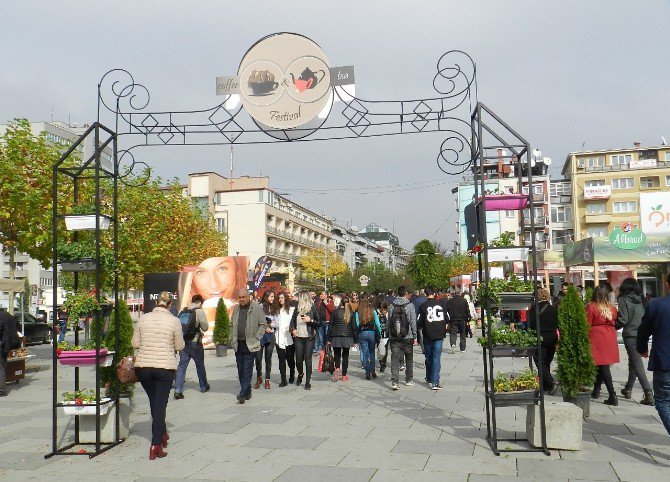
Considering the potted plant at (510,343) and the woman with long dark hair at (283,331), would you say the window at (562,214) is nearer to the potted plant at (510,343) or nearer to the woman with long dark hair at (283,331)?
the woman with long dark hair at (283,331)

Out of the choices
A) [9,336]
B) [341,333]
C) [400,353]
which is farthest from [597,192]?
[9,336]

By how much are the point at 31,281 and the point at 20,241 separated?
7624cm

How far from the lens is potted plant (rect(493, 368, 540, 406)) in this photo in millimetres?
7285

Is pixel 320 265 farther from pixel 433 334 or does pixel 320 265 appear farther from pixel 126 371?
pixel 126 371

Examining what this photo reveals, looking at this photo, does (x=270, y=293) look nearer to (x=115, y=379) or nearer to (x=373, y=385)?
(x=373, y=385)

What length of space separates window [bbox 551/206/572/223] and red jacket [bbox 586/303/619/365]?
247 feet

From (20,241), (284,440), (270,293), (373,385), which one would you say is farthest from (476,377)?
(20,241)

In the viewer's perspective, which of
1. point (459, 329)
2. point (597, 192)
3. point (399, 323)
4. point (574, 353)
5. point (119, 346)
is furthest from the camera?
point (597, 192)

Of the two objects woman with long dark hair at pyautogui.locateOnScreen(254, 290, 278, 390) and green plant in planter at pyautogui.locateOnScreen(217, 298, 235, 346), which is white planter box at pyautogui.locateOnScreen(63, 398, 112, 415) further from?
green plant in planter at pyautogui.locateOnScreen(217, 298, 235, 346)

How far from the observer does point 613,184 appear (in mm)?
77688

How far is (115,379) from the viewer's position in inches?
333

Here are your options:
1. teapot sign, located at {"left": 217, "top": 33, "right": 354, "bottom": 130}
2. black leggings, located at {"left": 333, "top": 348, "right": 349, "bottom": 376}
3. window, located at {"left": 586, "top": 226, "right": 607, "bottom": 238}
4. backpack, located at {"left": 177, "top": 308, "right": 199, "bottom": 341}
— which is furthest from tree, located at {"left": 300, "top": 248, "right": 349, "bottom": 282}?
teapot sign, located at {"left": 217, "top": 33, "right": 354, "bottom": 130}

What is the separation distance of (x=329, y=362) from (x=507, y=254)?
7.92 m

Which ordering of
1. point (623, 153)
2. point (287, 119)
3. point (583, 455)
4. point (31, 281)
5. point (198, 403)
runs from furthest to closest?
point (31, 281), point (623, 153), point (198, 403), point (287, 119), point (583, 455)
